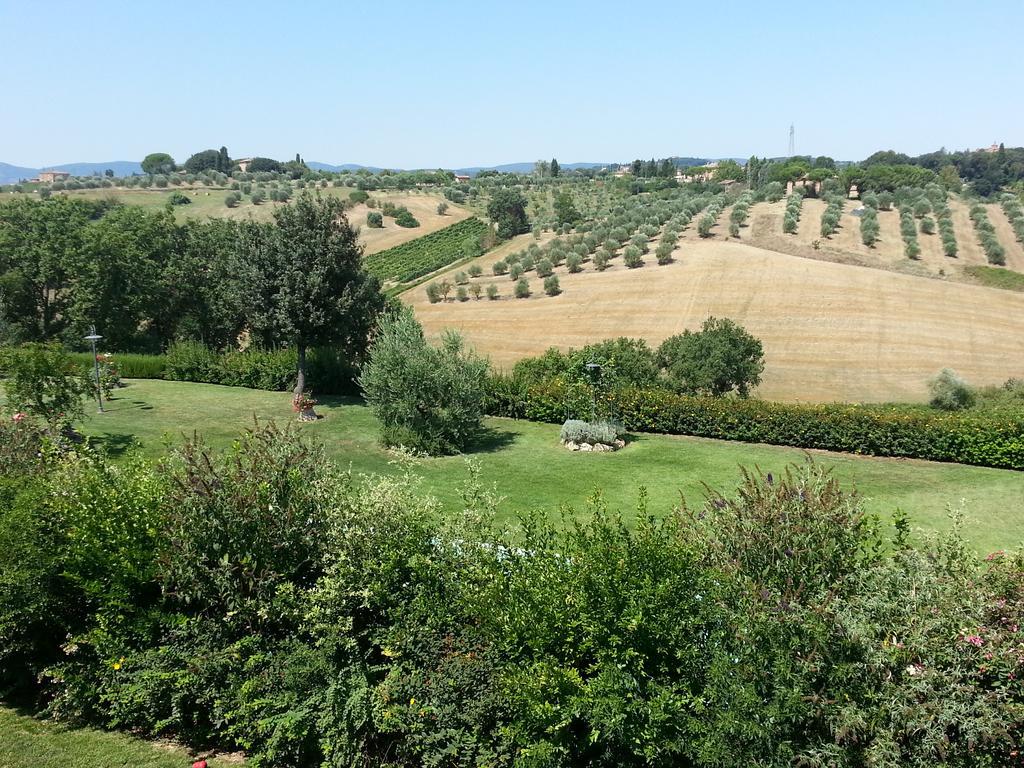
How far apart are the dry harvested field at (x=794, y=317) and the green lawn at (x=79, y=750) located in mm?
26522

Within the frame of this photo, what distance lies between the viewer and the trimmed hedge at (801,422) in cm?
1891

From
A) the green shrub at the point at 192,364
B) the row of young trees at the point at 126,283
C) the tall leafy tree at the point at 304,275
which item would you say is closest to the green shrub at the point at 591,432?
the tall leafy tree at the point at 304,275

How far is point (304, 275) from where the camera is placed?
2402 centimetres

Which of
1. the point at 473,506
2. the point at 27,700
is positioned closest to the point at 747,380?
the point at 473,506

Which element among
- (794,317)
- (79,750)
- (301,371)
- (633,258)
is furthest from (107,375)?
(633,258)

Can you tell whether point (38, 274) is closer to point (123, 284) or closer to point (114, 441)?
point (123, 284)

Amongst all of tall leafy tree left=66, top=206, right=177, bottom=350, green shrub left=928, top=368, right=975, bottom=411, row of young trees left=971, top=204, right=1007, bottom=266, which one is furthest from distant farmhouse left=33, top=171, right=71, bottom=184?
green shrub left=928, top=368, right=975, bottom=411

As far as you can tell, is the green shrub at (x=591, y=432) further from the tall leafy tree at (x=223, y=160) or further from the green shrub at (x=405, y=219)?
the tall leafy tree at (x=223, y=160)

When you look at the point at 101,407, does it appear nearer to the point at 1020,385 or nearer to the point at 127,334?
the point at 127,334

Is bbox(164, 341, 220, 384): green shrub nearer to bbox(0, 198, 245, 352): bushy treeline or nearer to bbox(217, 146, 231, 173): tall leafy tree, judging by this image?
bbox(0, 198, 245, 352): bushy treeline

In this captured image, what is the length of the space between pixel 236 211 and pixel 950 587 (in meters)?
84.5

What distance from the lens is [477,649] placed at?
7.27 m

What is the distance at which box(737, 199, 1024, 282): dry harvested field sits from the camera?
153 ft

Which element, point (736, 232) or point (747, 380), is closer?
point (747, 380)
